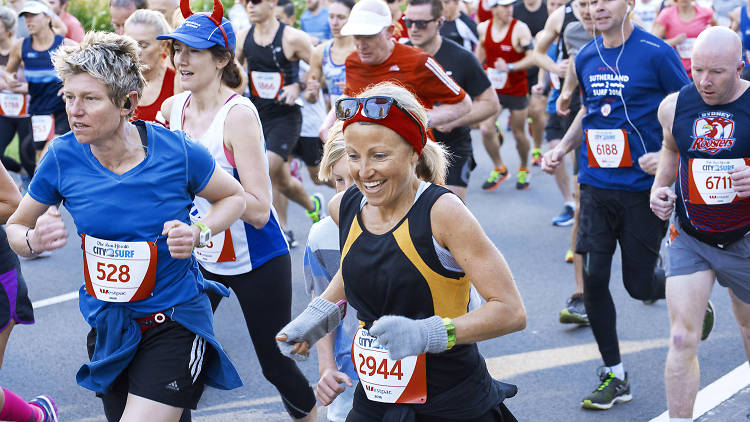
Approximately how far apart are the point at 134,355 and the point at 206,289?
51 cm

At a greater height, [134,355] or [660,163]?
[660,163]

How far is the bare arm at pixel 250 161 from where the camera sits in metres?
3.98

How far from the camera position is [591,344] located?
5.96 metres

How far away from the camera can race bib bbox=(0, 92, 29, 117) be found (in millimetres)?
9391

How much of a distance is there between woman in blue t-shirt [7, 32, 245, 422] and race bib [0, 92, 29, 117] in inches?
250

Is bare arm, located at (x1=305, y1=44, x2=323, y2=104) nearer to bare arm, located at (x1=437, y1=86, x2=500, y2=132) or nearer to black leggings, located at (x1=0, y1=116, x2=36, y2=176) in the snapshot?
bare arm, located at (x1=437, y1=86, x2=500, y2=132)

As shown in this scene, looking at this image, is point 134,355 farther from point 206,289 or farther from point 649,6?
point 649,6

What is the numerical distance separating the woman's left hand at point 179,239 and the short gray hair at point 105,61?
0.46 m

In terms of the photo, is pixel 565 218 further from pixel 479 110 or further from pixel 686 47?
pixel 479 110

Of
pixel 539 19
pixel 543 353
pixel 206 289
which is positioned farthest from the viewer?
pixel 539 19

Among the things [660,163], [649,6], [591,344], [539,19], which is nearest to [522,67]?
[539,19]

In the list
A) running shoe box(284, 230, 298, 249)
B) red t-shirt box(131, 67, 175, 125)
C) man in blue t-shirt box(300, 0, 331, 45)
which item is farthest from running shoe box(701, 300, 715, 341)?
man in blue t-shirt box(300, 0, 331, 45)

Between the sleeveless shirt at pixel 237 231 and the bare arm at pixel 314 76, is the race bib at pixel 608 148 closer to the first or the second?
the sleeveless shirt at pixel 237 231

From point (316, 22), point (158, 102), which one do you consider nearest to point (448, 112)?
point (158, 102)
